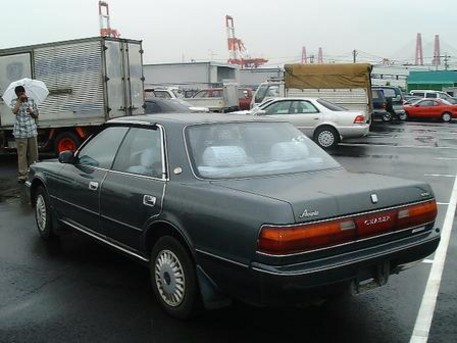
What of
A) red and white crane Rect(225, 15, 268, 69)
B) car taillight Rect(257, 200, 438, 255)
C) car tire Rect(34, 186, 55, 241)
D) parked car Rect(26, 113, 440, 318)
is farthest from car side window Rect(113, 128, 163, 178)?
red and white crane Rect(225, 15, 268, 69)

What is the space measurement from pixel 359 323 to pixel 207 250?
126 cm

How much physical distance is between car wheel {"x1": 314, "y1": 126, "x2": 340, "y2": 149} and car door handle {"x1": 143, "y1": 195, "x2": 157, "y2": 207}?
11734 millimetres

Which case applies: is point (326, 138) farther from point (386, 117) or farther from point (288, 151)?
point (386, 117)

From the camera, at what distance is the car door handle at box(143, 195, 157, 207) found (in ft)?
13.2

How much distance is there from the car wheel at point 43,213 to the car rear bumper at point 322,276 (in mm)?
3342

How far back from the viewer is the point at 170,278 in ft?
12.9

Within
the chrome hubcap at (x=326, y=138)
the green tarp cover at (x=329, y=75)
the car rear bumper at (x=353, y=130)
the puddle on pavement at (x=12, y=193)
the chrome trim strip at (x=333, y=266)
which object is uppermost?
the green tarp cover at (x=329, y=75)

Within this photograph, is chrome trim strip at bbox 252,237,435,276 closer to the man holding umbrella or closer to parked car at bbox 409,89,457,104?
the man holding umbrella

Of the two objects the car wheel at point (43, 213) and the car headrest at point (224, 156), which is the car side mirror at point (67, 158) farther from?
the car headrest at point (224, 156)

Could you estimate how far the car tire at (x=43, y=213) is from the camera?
586 centimetres

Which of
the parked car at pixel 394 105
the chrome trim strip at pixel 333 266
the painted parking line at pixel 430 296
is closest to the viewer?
the chrome trim strip at pixel 333 266

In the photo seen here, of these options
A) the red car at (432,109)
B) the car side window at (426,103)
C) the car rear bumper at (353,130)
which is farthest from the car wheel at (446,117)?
the car rear bumper at (353,130)

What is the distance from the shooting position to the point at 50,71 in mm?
12766

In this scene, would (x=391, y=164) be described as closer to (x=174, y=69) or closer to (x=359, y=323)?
(x=359, y=323)
